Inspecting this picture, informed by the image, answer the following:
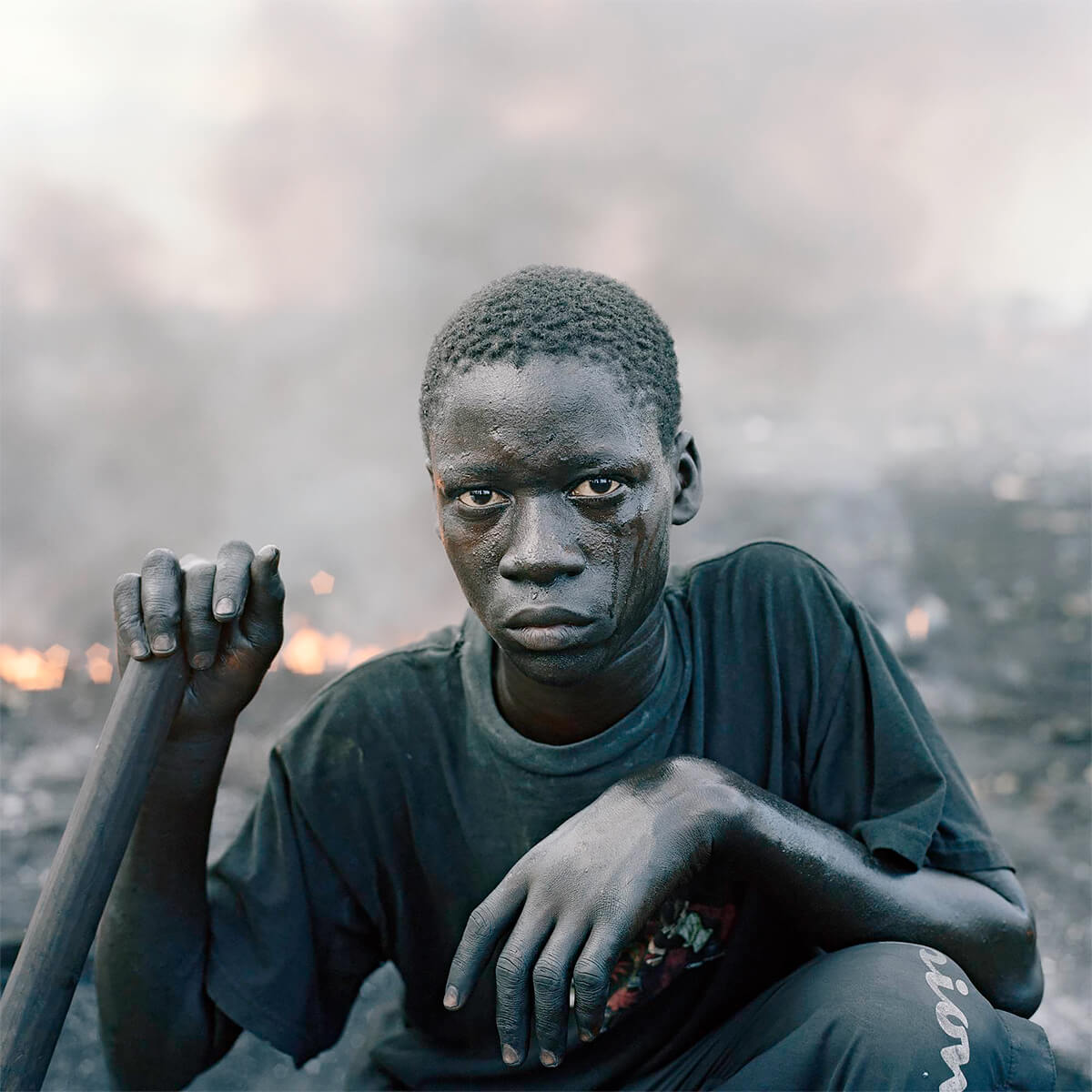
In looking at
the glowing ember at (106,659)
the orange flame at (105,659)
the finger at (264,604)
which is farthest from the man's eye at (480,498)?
the glowing ember at (106,659)

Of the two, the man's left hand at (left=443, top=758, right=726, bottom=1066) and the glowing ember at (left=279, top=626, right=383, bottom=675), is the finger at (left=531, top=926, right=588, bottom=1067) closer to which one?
the man's left hand at (left=443, top=758, right=726, bottom=1066)

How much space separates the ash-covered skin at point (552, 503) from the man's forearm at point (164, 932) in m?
0.38

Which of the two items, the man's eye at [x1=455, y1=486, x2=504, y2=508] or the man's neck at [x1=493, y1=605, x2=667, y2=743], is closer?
the man's eye at [x1=455, y1=486, x2=504, y2=508]

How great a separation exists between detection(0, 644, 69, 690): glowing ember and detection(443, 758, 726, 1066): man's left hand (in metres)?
2.75

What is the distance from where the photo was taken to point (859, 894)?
1196mm

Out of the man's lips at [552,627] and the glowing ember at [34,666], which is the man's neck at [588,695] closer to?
the man's lips at [552,627]

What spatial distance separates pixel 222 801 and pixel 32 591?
3.22ft

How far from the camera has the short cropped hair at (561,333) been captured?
116 cm

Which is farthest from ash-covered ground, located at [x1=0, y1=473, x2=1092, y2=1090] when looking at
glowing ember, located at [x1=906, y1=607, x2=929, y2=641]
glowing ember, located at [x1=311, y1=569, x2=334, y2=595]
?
glowing ember, located at [x1=311, y1=569, x2=334, y2=595]

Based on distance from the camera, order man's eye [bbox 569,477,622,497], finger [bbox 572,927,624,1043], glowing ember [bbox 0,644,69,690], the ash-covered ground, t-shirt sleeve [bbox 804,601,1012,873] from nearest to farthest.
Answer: finger [bbox 572,927,624,1043] < man's eye [bbox 569,477,622,497] < t-shirt sleeve [bbox 804,601,1012,873] < the ash-covered ground < glowing ember [bbox 0,644,69,690]

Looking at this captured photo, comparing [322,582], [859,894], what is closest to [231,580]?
[859,894]

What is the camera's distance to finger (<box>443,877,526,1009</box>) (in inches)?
43.1

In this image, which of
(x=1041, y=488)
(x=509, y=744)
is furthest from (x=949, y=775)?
(x=1041, y=488)

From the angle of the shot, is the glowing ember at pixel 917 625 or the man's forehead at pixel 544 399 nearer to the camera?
the man's forehead at pixel 544 399
